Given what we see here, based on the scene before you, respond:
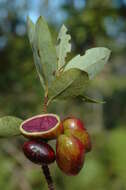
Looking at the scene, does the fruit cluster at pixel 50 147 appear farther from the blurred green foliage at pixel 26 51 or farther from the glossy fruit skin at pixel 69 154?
the blurred green foliage at pixel 26 51

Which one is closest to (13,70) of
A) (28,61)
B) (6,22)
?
(28,61)

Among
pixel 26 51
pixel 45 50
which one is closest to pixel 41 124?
pixel 45 50

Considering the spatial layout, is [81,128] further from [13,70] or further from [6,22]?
[6,22]

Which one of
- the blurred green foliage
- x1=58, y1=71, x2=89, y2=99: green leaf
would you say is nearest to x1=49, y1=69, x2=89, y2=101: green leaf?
x1=58, y1=71, x2=89, y2=99: green leaf

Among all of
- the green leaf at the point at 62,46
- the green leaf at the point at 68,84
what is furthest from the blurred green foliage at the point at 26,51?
the green leaf at the point at 68,84

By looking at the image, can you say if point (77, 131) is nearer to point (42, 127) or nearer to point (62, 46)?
point (42, 127)
